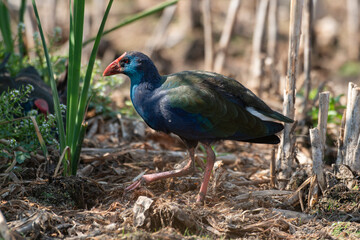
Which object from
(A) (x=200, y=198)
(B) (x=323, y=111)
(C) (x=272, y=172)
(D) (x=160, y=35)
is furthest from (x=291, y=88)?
(D) (x=160, y=35)

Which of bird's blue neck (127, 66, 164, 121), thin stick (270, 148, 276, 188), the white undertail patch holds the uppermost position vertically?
bird's blue neck (127, 66, 164, 121)

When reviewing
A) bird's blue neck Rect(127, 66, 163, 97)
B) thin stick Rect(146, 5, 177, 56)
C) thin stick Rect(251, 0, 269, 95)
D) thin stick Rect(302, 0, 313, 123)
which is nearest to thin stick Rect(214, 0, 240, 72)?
thin stick Rect(251, 0, 269, 95)

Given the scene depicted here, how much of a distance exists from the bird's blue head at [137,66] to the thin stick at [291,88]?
1.10m

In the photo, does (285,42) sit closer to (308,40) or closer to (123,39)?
(123,39)

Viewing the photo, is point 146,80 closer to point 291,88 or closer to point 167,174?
point 167,174

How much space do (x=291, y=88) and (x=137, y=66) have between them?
1.28 meters

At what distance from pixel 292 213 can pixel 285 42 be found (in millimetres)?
8092

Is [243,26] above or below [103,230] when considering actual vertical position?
above

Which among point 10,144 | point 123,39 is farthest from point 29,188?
point 123,39

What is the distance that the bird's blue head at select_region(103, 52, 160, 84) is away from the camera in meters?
3.74

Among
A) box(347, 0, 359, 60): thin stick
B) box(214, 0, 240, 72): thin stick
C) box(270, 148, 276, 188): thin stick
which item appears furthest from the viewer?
box(347, 0, 359, 60): thin stick

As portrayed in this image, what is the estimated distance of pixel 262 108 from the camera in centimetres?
382

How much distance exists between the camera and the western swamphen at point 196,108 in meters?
3.54

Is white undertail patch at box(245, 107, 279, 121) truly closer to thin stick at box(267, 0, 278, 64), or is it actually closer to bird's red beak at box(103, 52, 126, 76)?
bird's red beak at box(103, 52, 126, 76)
